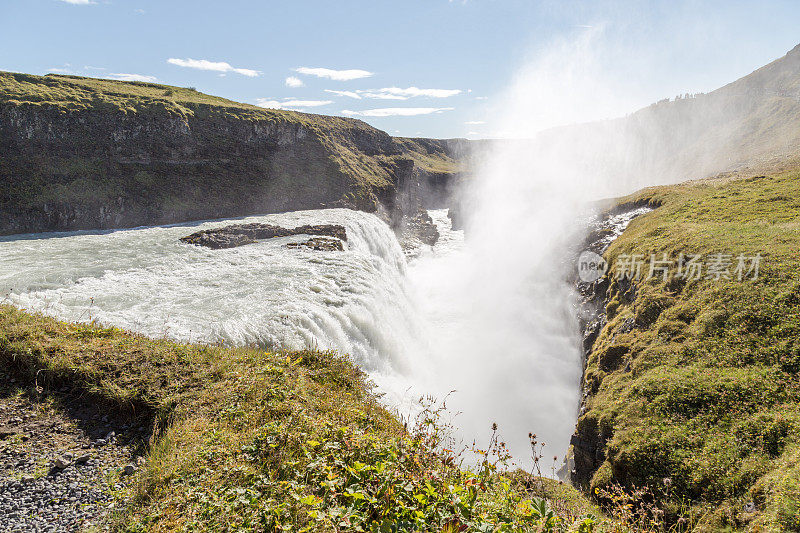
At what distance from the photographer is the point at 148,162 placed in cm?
4312

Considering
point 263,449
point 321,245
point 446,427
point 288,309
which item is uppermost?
point 321,245

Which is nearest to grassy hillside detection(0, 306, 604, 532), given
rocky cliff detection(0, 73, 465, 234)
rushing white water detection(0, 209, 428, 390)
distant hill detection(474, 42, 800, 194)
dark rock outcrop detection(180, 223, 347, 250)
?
rushing white water detection(0, 209, 428, 390)

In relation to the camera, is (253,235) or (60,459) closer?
(60,459)

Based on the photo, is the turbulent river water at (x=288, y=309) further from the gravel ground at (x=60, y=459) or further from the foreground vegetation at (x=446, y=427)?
the gravel ground at (x=60, y=459)

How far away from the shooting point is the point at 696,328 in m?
12.9

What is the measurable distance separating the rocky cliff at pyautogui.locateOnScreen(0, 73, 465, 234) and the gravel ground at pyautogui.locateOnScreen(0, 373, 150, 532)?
37.8m

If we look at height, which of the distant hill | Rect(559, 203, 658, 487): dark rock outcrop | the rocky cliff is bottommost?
Rect(559, 203, 658, 487): dark rock outcrop

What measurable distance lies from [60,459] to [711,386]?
15352mm

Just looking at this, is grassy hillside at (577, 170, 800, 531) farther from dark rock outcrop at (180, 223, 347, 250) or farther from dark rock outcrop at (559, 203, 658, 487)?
→ dark rock outcrop at (180, 223, 347, 250)

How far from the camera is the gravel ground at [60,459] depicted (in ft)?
14.2

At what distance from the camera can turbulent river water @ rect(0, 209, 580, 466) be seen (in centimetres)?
1370

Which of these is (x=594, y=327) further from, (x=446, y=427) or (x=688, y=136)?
(x=688, y=136)

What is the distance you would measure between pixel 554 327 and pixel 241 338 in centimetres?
2415

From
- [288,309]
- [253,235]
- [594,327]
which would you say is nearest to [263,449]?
[288,309]
